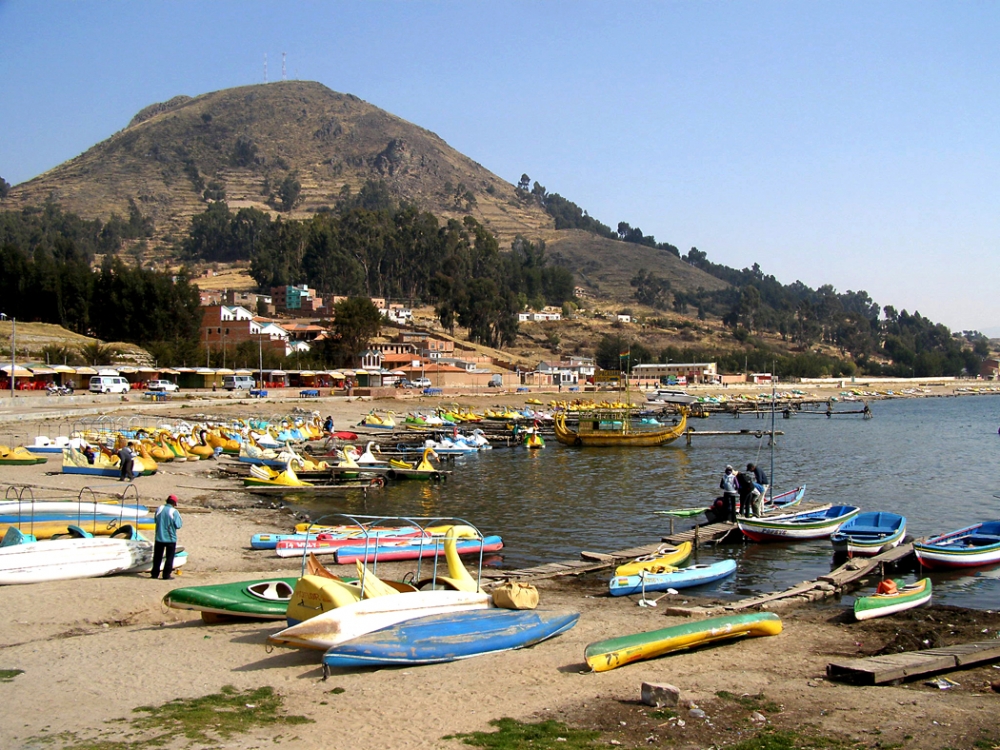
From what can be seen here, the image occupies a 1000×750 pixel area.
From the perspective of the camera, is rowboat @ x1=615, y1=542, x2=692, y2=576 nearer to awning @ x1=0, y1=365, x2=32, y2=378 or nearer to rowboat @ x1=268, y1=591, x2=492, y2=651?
rowboat @ x1=268, y1=591, x2=492, y2=651

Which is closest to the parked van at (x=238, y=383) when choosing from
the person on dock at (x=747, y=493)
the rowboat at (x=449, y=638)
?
the person on dock at (x=747, y=493)

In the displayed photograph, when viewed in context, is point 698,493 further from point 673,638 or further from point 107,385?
point 107,385

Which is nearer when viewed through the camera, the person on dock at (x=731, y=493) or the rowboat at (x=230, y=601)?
the rowboat at (x=230, y=601)

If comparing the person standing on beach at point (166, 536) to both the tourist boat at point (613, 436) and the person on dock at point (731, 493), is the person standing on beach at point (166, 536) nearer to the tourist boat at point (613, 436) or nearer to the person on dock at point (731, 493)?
the person on dock at point (731, 493)

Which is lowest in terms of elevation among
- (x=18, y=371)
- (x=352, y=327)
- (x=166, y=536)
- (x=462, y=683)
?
(x=462, y=683)

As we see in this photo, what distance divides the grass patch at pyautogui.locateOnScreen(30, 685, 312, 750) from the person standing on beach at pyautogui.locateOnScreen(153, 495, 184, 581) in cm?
613

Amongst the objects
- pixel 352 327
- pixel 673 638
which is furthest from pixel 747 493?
pixel 352 327

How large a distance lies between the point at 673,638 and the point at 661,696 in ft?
8.50

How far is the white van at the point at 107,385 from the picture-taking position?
60.9 meters

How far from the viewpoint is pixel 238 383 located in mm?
71438

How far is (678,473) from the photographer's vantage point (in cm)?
4272

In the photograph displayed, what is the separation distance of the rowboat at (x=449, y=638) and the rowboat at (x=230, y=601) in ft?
9.34

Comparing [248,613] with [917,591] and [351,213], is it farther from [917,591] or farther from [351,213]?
[351,213]

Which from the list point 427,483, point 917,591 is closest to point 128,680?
point 917,591
